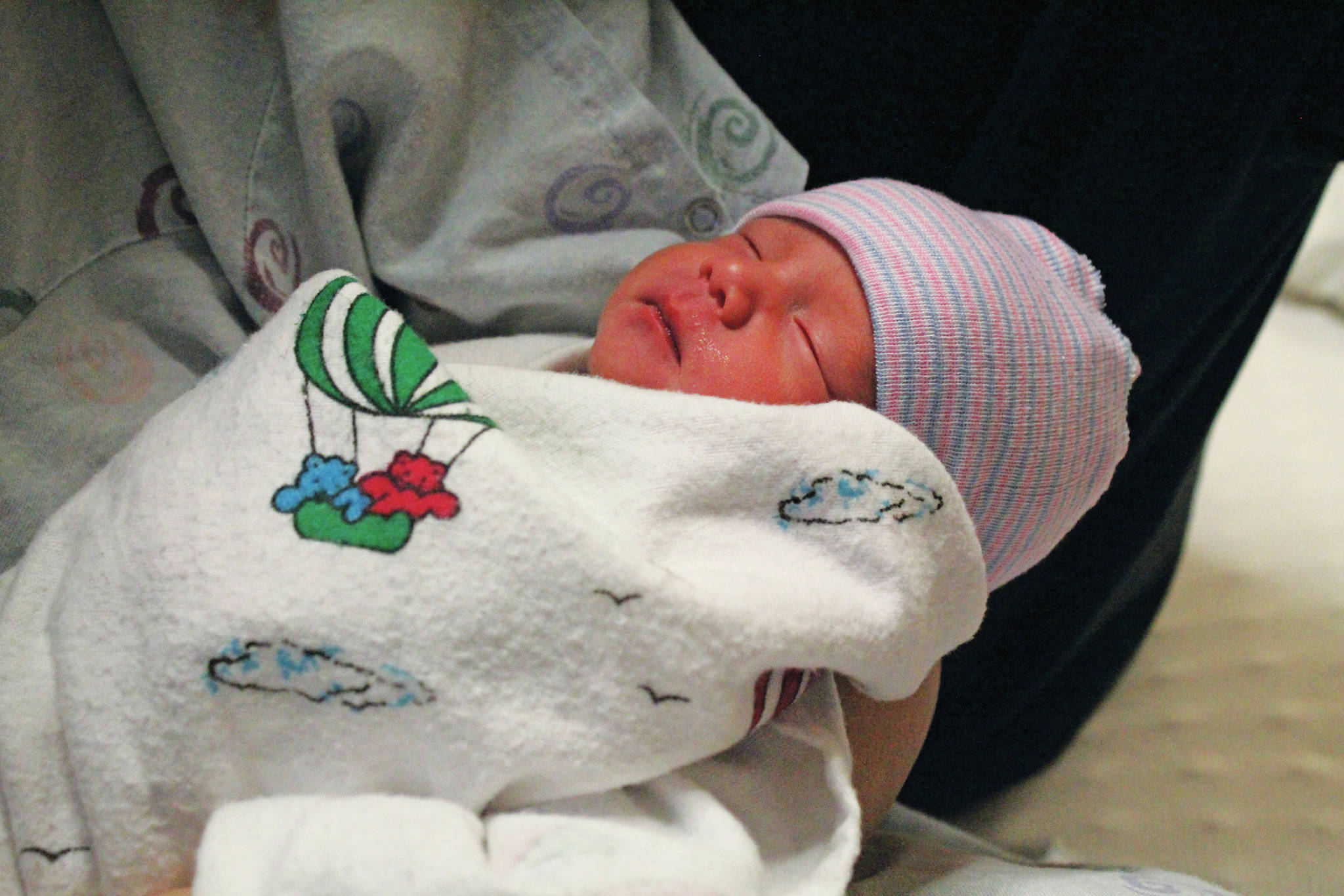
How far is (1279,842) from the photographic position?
42.3 inches

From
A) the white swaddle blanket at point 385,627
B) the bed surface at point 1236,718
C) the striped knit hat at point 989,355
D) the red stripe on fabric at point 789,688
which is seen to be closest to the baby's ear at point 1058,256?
the striped knit hat at point 989,355

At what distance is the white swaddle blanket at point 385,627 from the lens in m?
0.51

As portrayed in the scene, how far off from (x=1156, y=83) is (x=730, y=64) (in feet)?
1.11

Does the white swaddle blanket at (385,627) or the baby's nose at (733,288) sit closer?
the white swaddle blanket at (385,627)

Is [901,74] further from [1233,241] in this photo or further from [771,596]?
[771,596]

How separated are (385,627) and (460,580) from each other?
1.8 inches

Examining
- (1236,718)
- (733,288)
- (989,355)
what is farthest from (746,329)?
(1236,718)

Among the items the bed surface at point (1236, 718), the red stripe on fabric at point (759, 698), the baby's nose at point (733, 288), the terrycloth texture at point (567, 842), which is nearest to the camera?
the terrycloth texture at point (567, 842)

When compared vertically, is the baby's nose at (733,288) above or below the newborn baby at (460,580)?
above

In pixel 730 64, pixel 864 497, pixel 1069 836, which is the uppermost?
pixel 730 64

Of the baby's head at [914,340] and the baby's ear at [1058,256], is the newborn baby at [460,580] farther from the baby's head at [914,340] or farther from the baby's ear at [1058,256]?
the baby's ear at [1058,256]

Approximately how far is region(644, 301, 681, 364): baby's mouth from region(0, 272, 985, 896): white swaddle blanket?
3.9 inches

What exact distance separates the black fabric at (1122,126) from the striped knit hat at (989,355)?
0.08 meters

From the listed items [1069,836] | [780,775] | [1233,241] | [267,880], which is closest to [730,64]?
[1233,241]
